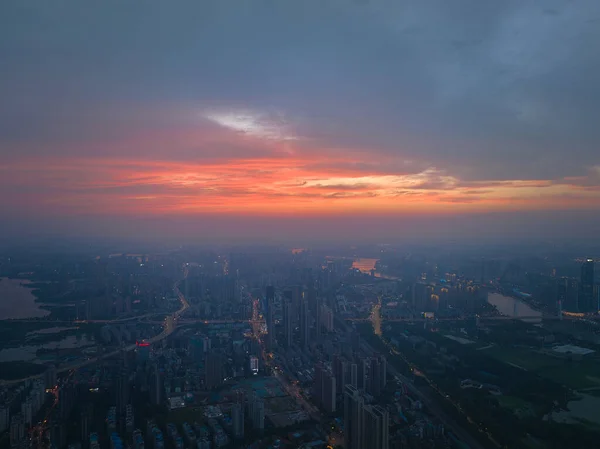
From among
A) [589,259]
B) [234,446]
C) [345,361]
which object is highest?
[589,259]

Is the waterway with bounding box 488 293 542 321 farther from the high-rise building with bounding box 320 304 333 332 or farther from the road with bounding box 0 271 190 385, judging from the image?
the road with bounding box 0 271 190 385

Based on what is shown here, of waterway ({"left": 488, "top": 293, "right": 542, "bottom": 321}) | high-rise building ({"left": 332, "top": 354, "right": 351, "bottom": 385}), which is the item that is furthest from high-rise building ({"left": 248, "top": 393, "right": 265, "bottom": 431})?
waterway ({"left": 488, "top": 293, "right": 542, "bottom": 321})

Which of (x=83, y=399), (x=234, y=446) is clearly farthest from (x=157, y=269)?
(x=234, y=446)

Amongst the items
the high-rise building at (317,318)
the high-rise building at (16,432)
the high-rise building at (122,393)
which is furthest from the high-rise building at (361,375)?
the high-rise building at (16,432)

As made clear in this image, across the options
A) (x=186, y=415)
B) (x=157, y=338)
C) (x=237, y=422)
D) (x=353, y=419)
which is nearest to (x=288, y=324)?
(x=157, y=338)

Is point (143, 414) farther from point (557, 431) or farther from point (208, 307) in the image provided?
point (208, 307)

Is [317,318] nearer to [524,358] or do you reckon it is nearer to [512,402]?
[524,358]

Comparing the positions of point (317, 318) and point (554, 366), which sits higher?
point (317, 318)
